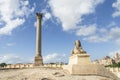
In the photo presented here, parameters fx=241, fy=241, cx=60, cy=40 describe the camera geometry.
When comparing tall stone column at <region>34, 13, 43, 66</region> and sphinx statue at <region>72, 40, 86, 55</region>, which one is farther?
tall stone column at <region>34, 13, 43, 66</region>

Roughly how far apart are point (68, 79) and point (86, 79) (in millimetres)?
1263

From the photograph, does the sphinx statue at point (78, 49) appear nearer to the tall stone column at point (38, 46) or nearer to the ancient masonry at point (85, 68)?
the ancient masonry at point (85, 68)

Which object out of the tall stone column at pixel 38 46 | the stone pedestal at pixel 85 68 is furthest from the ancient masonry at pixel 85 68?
the tall stone column at pixel 38 46

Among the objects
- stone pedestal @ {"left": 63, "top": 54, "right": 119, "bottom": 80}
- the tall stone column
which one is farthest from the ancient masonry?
the tall stone column

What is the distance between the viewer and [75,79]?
16406mm

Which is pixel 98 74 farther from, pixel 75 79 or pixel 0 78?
pixel 0 78

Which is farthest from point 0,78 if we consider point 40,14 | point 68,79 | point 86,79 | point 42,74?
point 40,14

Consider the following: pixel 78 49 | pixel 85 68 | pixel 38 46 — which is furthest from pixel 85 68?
pixel 38 46

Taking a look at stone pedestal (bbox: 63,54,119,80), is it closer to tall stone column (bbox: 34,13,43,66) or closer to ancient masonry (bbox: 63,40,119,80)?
ancient masonry (bbox: 63,40,119,80)

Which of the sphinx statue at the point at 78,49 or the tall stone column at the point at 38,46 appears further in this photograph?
the tall stone column at the point at 38,46

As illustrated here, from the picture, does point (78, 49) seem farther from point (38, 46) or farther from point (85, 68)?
point (38, 46)

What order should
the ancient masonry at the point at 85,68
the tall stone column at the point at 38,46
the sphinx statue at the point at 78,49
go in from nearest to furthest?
the ancient masonry at the point at 85,68
the sphinx statue at the point at 78,49
the tall stone column at the point at 38,46

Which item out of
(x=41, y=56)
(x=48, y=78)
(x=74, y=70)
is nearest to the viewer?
(x=48, y=78)

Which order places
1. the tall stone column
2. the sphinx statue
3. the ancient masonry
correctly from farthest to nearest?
the tall stone column
the sphinx statue
the ancient masonry
